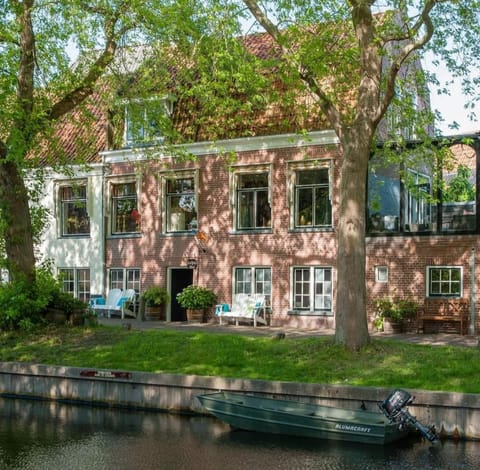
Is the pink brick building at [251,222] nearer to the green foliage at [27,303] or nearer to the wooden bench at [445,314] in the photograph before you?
the wooden bench at [445,314]

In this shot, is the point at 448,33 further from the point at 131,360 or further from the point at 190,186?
the point at 190,186

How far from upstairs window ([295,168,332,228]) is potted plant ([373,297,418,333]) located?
3209mm

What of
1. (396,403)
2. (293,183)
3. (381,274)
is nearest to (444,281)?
(381,274)

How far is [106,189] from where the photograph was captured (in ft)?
99.3

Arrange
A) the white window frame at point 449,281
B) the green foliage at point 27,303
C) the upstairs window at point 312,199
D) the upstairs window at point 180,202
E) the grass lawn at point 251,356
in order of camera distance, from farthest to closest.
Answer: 1. the upstairs window at point 180,202
2. the upstairs window at point 312,199
3. the white window frame at point 449,281
4. the green foliage at point 27,303
5. the grass lawn at point 251,356

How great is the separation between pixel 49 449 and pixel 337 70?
1096 cm

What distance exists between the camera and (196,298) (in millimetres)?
27000

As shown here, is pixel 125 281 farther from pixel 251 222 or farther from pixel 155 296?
pixel 251 222

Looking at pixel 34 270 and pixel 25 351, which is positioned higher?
pixel 34 270

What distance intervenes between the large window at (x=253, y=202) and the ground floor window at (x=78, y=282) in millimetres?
6921

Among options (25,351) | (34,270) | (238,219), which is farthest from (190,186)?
(25,351)

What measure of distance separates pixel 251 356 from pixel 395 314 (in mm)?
6942

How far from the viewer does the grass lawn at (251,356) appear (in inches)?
619

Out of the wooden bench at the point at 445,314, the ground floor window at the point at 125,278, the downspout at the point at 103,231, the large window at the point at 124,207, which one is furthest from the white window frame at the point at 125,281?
the wooden bench at the point at 445,314
